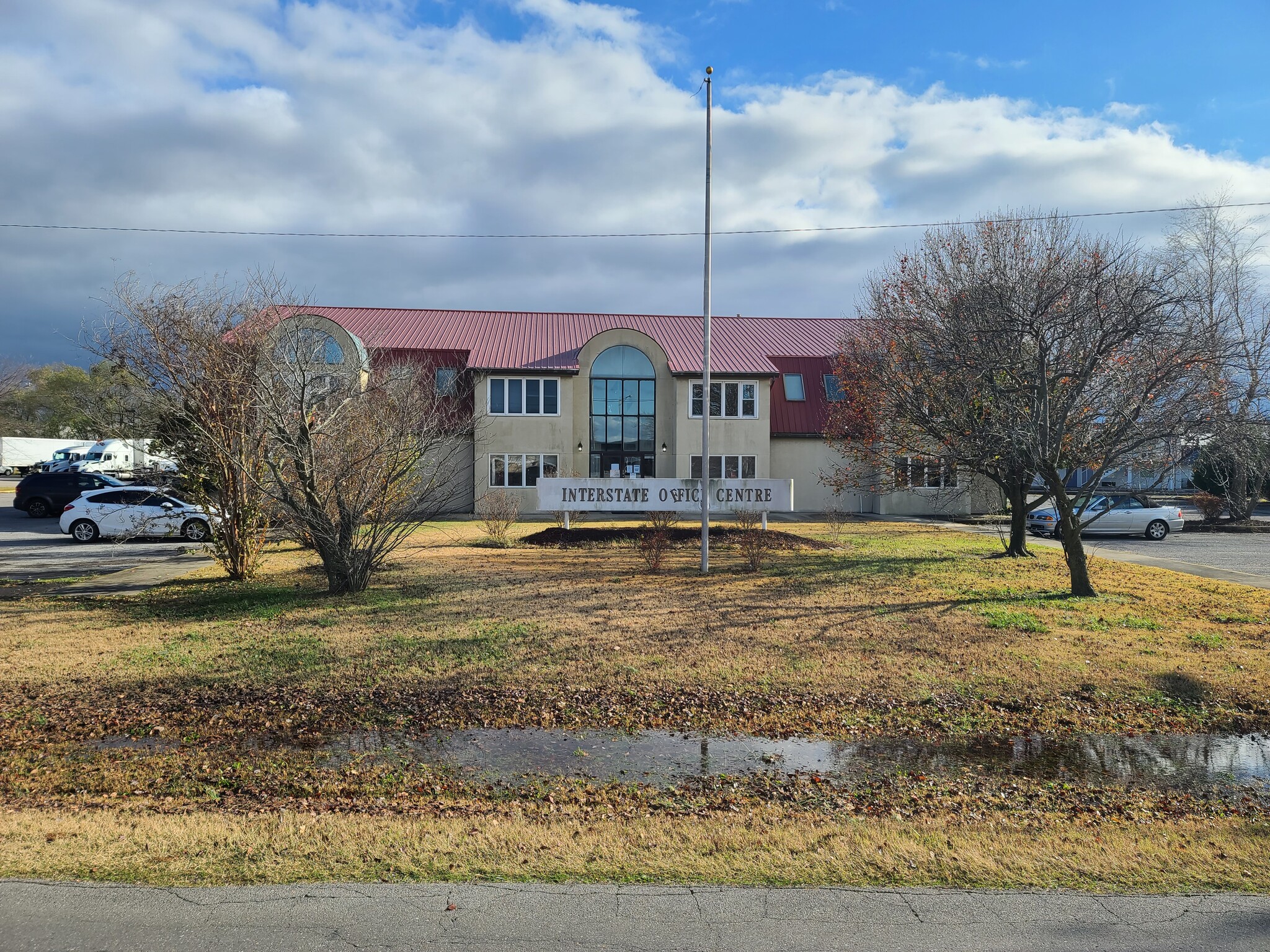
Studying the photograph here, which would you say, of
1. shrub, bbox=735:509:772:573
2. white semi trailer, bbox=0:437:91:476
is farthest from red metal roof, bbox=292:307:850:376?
white semi trailer, bbox=0:437:91:476

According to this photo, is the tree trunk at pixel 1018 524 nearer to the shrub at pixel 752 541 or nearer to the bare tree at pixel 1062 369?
the bare tree at pixel 1062 369

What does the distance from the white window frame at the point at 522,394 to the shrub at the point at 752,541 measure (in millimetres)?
12719

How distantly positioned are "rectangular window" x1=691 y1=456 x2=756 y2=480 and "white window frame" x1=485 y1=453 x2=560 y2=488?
583cm

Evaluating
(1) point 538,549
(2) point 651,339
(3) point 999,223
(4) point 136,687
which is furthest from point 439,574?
(2) point 651,339

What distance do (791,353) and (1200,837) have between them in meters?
33.6

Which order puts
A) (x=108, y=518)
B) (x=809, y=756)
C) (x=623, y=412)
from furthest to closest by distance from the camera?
(x=623, y=412) → (x=108, y=518) → (x=809, y=756)

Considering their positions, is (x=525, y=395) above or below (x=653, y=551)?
above

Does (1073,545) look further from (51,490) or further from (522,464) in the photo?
(51,490)

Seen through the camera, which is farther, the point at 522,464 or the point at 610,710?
the point at 522,464

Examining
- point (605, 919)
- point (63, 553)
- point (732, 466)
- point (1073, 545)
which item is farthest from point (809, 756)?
point (732, 466)

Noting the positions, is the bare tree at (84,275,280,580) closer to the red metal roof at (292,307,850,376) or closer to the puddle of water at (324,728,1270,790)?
the puddle of water at (324,728,1270,790)

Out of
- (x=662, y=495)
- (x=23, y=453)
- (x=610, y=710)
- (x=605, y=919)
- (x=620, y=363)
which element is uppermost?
(x=620, y=363)

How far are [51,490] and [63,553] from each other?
38.5ft

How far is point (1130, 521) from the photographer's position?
27.1m
